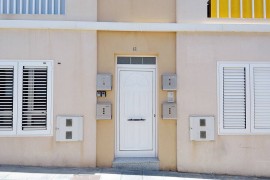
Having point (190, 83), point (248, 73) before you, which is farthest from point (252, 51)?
point (190, 83)

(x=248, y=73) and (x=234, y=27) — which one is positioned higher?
(x=234, y=27)

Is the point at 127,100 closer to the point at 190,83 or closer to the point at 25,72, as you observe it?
the point at 190,83

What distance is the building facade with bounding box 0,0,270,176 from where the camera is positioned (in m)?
6.50

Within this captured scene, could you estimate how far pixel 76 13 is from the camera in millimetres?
6684

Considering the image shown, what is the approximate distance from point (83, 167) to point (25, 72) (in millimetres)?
2753

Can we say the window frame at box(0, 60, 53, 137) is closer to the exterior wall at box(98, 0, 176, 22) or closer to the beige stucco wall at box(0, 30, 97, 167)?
the beige stucco wall at box(0, 30, 97, 167)

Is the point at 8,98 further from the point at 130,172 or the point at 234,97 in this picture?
the point at 234,97

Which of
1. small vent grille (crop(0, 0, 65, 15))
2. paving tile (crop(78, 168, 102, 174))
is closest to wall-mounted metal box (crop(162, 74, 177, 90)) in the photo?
paving tile (crop(78, 168, 102, 174))

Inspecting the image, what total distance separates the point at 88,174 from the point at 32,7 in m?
4.40

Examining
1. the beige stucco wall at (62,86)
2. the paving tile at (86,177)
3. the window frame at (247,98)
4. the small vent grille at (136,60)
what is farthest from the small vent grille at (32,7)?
the window frame at (247,98)

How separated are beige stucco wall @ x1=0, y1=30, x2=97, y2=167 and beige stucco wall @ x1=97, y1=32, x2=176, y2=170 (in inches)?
8.0

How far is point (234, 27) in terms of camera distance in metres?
6.66

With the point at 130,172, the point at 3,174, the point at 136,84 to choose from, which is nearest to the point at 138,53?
the point at 136,84

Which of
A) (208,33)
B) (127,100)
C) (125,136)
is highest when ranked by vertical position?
(208,33)
